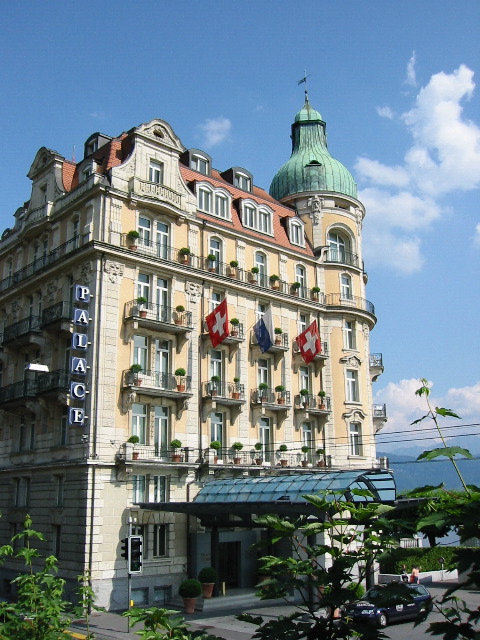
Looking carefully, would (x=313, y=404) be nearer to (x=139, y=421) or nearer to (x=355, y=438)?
(x=355, y=438)

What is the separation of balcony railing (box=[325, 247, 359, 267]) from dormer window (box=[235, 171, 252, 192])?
7871mm

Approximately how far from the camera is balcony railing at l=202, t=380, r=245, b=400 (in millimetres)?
39947

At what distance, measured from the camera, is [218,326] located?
127 feet

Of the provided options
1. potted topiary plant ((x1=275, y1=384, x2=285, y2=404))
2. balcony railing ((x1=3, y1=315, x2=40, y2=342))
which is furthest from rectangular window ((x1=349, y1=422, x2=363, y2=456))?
balcony railing ((x1=3, y1=315, x2=40, y2=342))

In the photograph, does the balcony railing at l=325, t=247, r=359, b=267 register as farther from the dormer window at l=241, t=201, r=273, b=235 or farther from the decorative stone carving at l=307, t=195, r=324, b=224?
the dormer window at l=241, t=201, r=273, b=235

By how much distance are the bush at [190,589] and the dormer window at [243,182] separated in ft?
91.7

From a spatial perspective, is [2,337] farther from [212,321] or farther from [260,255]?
[260,255]

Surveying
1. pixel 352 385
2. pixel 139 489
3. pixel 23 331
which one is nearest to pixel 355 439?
pixel 352 385

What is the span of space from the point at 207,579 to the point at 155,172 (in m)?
24.0

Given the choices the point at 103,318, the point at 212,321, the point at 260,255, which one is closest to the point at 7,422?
the point at 103,318

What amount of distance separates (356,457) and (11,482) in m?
23.2

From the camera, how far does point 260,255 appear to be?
4650cm

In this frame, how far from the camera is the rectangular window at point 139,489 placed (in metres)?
35.8

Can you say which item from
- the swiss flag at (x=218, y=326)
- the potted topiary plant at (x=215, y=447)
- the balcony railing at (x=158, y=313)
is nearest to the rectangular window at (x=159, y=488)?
the potted topiary plant at (x=215, y=447)
